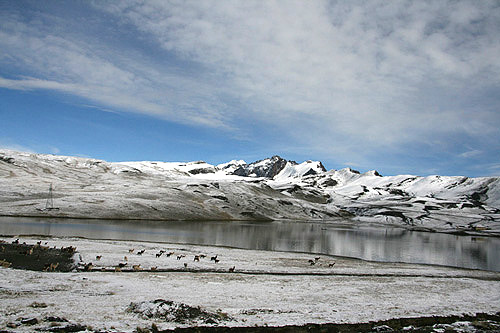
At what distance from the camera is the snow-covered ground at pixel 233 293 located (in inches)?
667

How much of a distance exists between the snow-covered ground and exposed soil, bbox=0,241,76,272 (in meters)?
1.77

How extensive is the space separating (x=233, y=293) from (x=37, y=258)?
19072 millimetres

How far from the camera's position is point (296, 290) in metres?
25.7

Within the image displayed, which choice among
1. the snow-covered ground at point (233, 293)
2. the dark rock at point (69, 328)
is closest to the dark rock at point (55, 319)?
the snow-covered ground at point (233, 293)

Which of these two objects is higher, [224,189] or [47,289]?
[224,189]

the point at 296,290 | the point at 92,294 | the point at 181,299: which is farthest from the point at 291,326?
the point at 92,294

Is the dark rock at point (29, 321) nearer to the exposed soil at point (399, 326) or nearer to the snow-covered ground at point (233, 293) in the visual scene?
the snow-covered ground at point (233, 293)

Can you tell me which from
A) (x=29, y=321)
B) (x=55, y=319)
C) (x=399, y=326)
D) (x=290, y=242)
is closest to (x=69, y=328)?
(x=55, y=319)

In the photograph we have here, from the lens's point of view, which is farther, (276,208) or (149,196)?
(276,208)

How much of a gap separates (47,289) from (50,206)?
99.9 meters

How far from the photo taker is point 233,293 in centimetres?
2320

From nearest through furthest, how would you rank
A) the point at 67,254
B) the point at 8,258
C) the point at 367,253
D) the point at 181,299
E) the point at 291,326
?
the point at 291,326 < the point at 181,299 < the point at 8,258 < the point at 67,254 < the point at 367,253

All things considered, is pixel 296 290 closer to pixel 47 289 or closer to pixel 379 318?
pixel 379 318

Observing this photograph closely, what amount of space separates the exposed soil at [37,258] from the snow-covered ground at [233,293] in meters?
1.77
